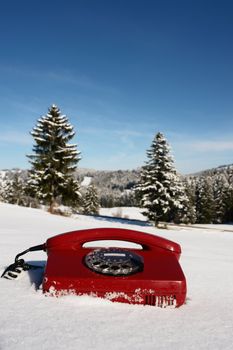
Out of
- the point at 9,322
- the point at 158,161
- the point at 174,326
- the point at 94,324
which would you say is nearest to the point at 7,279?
the point at 9,322

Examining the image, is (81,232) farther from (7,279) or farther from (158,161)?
(158,161)

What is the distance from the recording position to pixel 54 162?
29594mm

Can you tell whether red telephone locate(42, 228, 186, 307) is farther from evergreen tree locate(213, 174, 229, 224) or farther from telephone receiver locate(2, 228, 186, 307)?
evergreen tree locate(213, 174, 229, 224)

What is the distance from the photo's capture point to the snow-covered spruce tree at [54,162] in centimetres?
2930

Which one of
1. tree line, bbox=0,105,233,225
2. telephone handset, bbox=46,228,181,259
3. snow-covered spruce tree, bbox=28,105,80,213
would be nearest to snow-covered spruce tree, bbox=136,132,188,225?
tree line, bbox=0,105,233,225

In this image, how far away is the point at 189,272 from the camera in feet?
7.57

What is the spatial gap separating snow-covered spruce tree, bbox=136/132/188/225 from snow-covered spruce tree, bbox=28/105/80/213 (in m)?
6.74

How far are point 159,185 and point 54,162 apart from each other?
990 centimetres

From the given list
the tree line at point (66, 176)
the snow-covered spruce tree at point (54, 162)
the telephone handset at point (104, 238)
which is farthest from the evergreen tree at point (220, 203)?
the telephone handset at point (104, 238)

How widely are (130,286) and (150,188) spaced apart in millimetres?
30801

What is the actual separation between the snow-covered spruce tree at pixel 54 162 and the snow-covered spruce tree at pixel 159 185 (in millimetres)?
6740

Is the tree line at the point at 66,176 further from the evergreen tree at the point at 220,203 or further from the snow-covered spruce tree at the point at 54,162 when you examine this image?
A: the evergreen tree at the point at 220,203

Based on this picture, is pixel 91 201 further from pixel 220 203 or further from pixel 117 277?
pixel 117 277

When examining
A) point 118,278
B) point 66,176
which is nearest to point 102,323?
point 118,278
